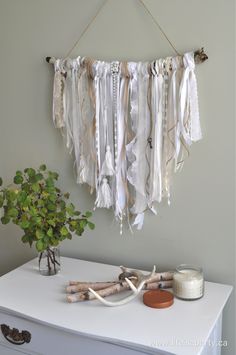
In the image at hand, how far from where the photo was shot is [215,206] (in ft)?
4.69

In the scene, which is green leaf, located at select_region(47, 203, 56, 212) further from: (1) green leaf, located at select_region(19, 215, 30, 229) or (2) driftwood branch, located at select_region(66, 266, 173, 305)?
(2) driftwood branch, located at select_region(66, 266, 173, 305)

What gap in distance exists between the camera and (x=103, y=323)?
3.91 ft

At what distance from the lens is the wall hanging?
1410 mm

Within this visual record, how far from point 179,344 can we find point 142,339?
95 mm

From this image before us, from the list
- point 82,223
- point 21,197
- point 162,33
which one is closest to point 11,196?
point 21,197

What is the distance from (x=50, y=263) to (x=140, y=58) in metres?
0.81

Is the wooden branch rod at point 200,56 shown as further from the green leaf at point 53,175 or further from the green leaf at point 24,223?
the green leaf at point 24,223

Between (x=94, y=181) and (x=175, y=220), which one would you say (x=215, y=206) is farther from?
(x=94, y=181)

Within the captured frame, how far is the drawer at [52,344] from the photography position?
1.15m

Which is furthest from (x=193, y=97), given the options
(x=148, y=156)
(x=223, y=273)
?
(x=223, y=273)

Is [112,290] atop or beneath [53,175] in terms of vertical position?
beneath

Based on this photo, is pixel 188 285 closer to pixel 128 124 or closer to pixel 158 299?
pixel 158 299

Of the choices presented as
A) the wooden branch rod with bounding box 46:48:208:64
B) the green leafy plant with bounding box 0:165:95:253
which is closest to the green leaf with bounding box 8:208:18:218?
the green leafy plant with bounding box 0:165:95:253

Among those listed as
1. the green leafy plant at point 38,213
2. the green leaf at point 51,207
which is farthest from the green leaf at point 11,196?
the green leaf at point 51,207
